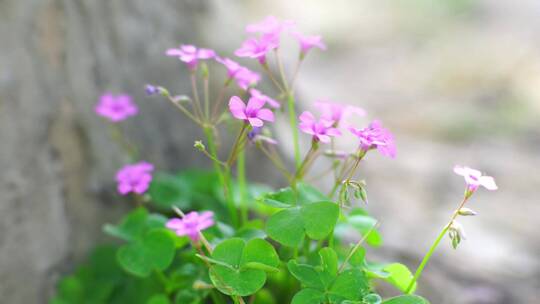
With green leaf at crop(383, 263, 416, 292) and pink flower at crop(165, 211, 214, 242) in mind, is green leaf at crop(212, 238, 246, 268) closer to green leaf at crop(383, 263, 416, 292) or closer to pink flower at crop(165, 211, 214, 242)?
pink flower at crop(165, 211, 214, 242)

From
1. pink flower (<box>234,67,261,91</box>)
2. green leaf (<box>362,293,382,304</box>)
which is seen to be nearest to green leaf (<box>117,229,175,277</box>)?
pink flower (<box>234,67,261,91</box>)

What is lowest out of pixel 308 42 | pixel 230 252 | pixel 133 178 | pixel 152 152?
pixel 152 152

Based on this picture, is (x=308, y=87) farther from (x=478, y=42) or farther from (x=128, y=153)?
(x=478, y=42)

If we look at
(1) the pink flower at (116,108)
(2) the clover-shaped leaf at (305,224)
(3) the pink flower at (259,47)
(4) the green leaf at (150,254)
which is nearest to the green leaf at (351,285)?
(2) the clover-shaped leaf at (305,224)

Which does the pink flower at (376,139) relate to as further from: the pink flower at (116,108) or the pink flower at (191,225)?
the pink flower at (116,108)

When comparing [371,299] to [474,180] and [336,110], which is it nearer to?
[474,180]

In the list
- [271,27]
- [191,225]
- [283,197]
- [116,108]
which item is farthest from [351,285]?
[116,108]
